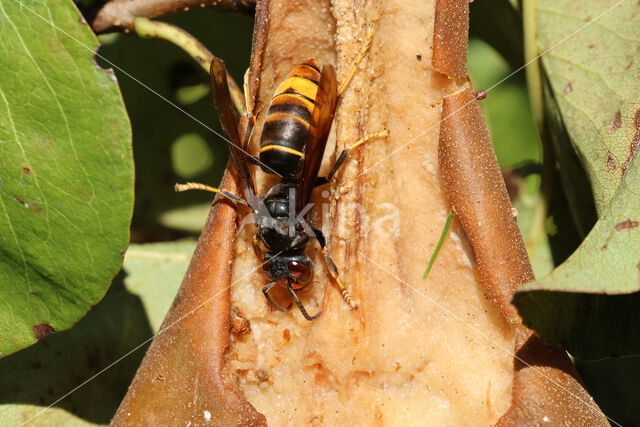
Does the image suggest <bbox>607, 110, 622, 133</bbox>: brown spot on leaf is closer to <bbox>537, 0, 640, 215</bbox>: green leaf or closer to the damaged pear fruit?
<bbox>537, 0, 640, 215</bbox>: green leaf

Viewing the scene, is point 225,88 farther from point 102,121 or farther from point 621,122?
point 621,122

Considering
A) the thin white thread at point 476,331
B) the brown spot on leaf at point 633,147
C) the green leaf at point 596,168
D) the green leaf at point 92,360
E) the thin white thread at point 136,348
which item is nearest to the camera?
the green leaf at point 596,168

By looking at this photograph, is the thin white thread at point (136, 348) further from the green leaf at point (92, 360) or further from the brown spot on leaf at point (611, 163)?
the brown spot on leaf at point (611, 163)

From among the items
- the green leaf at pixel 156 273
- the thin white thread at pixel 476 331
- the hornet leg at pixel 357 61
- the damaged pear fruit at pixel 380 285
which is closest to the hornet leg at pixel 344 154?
the damaged pear fruit at pixel 380 285

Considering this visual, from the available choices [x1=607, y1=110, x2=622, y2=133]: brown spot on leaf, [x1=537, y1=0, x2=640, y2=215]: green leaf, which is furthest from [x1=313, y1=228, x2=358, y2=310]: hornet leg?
[x1=607, y1=110, x2=622, y2=133]: brown spot on leaf

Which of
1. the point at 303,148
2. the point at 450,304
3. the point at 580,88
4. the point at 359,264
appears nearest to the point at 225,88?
the point at 303,148

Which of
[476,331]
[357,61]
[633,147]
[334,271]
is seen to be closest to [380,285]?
[334,271]
